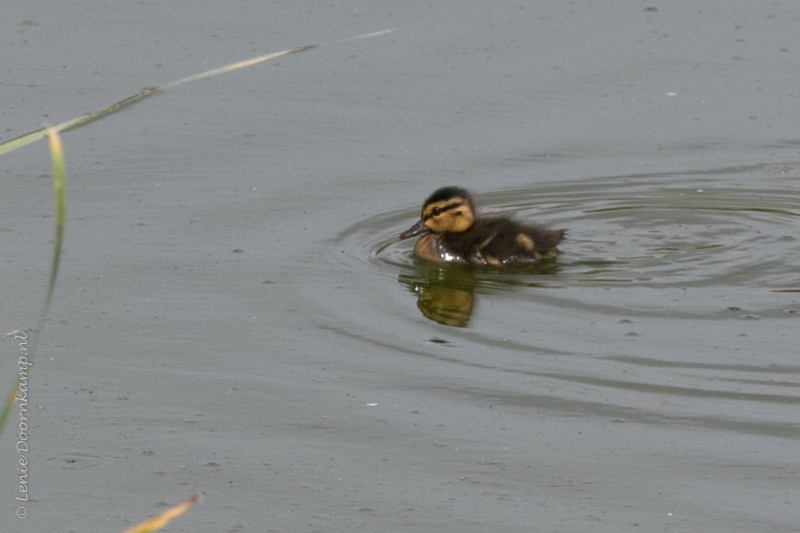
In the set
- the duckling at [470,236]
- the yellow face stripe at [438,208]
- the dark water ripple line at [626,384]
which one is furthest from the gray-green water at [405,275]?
the yellow face stripe at [438,208]

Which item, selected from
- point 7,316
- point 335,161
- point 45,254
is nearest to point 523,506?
point 7,316

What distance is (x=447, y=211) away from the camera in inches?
328

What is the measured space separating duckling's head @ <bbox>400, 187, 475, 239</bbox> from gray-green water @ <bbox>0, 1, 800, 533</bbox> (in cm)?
24

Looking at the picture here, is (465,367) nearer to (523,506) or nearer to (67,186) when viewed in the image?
(523,506)

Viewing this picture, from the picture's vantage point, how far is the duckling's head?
8.34 meters

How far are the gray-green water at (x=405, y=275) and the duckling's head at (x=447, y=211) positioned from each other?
235mm

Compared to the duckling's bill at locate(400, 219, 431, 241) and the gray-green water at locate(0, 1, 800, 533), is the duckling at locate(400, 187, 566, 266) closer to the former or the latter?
the duckling's bill at locate(400, 219, 431, 241)

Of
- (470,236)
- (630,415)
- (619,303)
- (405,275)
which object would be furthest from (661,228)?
(630,415)

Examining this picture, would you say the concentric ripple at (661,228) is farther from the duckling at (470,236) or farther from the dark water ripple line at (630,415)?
the dark water ripple line at (630,415)

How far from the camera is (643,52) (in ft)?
36.6

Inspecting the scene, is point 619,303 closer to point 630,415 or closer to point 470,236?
point 470,236

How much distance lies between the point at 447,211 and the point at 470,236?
0.72ft

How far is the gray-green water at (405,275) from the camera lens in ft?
18.2

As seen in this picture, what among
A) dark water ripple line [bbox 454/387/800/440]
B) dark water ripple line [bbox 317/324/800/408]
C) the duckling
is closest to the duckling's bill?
the duckling
